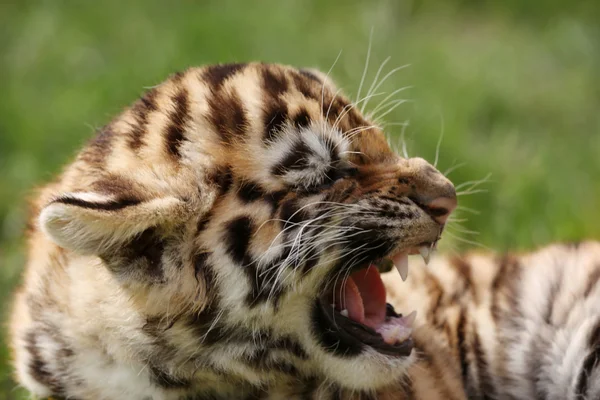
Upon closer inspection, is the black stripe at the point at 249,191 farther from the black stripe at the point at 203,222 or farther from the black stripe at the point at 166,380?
the black stripe at the point at 166,380

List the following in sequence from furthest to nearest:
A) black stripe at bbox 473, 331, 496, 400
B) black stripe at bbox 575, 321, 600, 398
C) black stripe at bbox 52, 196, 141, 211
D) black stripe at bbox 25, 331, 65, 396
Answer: black stripe at bbox 473, 331, 496, 400, black stripe at bbox 575, 321, 600, 398, black stripe at bbox 25, 331, 65, 396, black stripe at bbox 52, 196, 141, 211

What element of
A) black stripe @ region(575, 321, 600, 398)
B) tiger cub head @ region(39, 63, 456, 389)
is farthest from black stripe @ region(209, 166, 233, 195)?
black stripe @ region(575, 321, 600, 398)

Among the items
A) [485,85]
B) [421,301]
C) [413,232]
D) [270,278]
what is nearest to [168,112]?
[270,278]

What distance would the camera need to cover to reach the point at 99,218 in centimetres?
227

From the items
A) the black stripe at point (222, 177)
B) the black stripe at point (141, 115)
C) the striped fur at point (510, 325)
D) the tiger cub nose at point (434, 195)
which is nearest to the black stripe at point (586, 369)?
the striped fur at point (510, 325)

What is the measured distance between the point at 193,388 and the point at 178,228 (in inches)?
20.4

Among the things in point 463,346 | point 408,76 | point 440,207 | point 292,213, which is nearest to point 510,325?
point 463,346

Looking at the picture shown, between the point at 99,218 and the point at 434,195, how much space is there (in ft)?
3.23

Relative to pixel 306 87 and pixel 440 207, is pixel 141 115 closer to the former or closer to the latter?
pixel 306 87

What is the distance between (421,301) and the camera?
11.3 ft

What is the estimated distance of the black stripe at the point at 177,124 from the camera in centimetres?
258

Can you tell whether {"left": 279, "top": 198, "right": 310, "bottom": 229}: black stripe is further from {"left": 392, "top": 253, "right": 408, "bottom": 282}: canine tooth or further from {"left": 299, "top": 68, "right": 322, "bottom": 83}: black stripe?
{"left": 299, "top": 68, "right": 322, "bottom": 83}: black stripe

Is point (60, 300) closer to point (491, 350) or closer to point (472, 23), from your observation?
point (491, 350)

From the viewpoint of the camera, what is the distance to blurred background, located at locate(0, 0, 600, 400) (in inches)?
188
